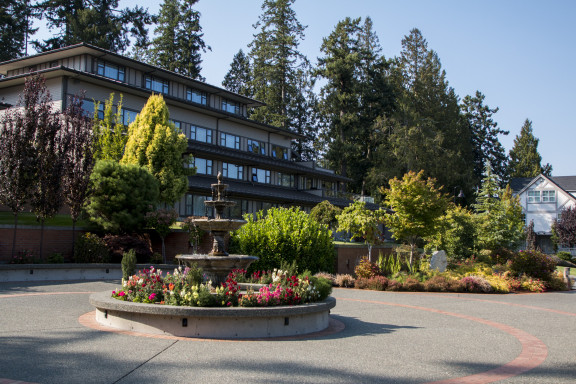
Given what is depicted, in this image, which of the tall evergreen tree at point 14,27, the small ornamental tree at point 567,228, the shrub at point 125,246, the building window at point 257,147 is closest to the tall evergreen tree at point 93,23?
the tall evergreen tree at point 14,27

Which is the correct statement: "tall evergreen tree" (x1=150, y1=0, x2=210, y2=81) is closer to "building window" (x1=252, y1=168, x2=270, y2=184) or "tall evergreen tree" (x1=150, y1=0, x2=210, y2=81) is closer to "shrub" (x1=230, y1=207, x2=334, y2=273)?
"building window" (x1=252, y1=168, x2=270, y2=184)

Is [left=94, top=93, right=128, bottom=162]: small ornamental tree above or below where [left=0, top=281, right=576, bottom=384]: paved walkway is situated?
above

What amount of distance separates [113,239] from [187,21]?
48.1m

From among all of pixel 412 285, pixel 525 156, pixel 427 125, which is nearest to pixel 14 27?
pixel 427 125

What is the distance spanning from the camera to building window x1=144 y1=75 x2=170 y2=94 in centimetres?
4184

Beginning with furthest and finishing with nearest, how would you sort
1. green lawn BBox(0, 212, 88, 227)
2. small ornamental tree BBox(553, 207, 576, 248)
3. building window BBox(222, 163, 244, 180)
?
1. small ornamental tree BBox(553, 207, 576, 248)
2. building window BBox(222, 163, 244, 180)
3. green lawn BBox(0, 212, 88, 227)

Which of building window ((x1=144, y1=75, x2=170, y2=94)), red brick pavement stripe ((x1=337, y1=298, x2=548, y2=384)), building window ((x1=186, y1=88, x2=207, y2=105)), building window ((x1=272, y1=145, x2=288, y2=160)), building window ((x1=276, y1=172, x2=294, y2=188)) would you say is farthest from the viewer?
building window ((x1=272, y1=145, x2=288, y2=160))

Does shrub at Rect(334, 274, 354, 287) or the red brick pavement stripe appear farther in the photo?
shrub at Rect(334, 274, 354, 287)

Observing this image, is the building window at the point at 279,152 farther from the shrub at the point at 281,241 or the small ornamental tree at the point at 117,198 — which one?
the shrub at the point at 281,241

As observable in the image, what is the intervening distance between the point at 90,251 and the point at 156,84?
22.4 m

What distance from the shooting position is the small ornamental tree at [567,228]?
59750 millimetres

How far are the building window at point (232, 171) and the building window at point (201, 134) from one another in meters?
2.49

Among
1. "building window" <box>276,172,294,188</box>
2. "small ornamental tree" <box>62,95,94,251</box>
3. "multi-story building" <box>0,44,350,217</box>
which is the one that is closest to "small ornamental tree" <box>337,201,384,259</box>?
"small ornamental tree" <box>62,95,94,251</box>

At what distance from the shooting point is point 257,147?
50.7 m
